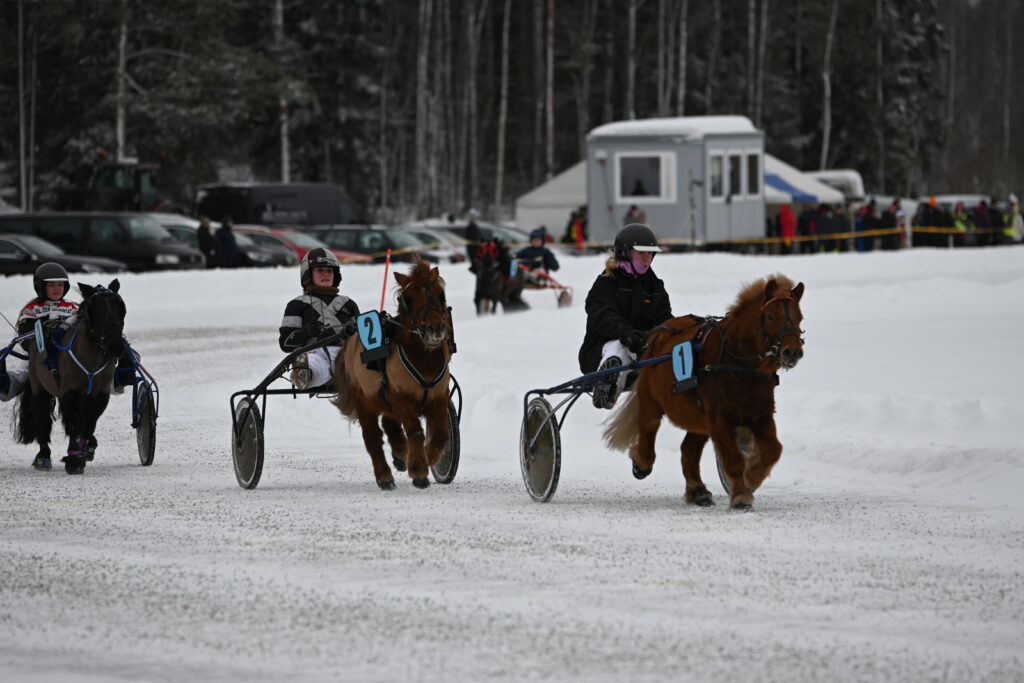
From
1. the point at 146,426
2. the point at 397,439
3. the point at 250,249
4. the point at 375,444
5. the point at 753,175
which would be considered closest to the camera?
the point at 375,444

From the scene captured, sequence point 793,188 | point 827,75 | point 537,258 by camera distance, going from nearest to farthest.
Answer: point 537,258
point 793,188
point 827,75

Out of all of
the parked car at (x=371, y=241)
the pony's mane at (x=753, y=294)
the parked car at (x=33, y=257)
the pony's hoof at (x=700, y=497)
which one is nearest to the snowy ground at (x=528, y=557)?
the pony's hoof at (x=700, y=497)

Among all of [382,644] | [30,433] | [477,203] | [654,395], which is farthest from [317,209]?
[382,644]

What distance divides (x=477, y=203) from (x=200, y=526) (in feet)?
220

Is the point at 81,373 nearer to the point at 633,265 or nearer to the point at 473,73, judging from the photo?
the point at 633,265

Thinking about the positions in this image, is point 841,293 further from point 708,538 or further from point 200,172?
point 200,172

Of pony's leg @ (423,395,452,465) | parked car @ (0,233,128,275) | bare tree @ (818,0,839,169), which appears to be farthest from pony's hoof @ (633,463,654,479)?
bare tree @ (818,0,839,169)

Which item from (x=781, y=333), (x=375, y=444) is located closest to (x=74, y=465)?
(x=375, y=444)

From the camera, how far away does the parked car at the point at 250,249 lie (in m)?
40.0

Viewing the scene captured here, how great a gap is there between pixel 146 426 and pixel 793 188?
4273 cm

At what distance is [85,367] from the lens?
13250 mm

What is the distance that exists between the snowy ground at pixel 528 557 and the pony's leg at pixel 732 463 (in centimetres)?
13

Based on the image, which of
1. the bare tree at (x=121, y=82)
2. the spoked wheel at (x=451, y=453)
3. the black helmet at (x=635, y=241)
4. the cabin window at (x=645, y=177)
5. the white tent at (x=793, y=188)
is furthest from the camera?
the white tent at (x=793, y=188)

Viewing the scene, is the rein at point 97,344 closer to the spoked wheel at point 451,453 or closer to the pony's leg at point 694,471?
the spoked wheel at point 451,453
